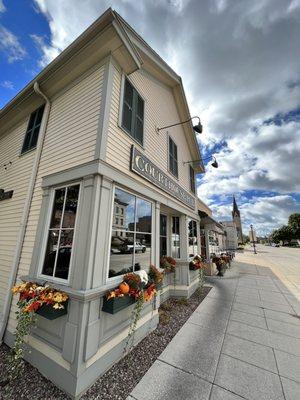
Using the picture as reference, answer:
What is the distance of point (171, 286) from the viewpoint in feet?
23.5

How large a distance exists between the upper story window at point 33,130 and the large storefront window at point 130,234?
356 cm

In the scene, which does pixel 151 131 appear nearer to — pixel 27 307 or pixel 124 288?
pixel 124 288

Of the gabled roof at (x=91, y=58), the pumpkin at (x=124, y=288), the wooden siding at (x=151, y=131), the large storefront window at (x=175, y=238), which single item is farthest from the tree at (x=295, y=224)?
the pumpkin at (x=124, y=288)

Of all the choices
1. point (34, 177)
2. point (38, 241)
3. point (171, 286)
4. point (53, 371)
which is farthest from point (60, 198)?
point (171, 286)

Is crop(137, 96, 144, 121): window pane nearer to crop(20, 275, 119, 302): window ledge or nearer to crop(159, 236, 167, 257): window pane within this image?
crop(159, 236, 167, 257): window pane

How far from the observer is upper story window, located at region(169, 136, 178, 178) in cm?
723

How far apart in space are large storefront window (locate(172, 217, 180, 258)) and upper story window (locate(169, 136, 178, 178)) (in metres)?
1.92

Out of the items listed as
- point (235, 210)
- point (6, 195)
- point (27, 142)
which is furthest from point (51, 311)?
point (235, 210)

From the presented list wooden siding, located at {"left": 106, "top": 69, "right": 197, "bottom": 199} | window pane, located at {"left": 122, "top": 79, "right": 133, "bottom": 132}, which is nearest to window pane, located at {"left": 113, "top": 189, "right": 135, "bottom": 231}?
wooden siding, located at {"left": 106, "top": 69, "right": 197, "bottom": 199}

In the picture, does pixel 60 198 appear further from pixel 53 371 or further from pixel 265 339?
pixel 265 339

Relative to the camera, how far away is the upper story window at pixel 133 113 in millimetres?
4609

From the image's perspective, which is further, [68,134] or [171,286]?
[171,286]

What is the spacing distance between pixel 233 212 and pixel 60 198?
88034mm

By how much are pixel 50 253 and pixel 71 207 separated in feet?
3.38
